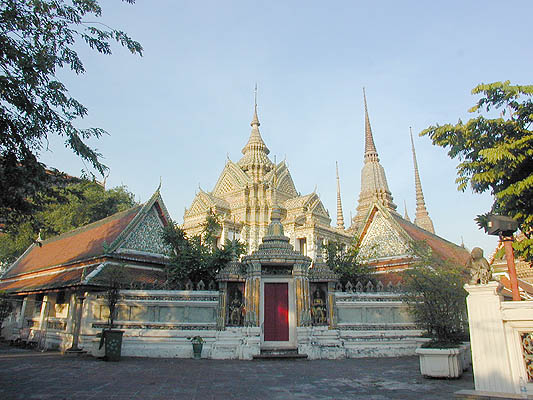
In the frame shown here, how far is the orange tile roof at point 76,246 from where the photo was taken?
55.8 ft

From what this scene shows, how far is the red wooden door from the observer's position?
13.0 metres

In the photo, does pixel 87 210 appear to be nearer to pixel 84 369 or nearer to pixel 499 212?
pixel 84 369

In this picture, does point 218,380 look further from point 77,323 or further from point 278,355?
point 77,323

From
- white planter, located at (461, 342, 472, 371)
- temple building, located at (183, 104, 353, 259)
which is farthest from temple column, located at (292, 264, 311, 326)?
temple building, located at (183, 104, 353, 259)

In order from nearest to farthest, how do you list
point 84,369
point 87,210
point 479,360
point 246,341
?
point 479,360, point 84,369, point 246,341, point 87,210

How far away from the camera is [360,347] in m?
13.0

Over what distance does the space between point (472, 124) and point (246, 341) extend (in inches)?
349

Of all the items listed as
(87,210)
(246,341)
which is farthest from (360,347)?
(87,210)

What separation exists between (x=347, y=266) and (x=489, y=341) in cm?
1060

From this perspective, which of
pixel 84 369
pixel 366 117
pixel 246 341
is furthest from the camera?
pixel 366 117

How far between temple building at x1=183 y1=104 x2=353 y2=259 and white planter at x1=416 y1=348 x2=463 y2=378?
21.8 meters

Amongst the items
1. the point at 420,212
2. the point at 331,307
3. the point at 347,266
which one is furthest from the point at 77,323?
the point at 420,212

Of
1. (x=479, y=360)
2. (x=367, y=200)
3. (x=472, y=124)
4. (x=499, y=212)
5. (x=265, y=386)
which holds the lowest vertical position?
(x=265, y=386)

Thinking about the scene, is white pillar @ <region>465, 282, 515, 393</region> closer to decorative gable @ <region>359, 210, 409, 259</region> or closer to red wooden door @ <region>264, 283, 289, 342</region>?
red wooden door @ <region>264, 283, 289, 342</region>
